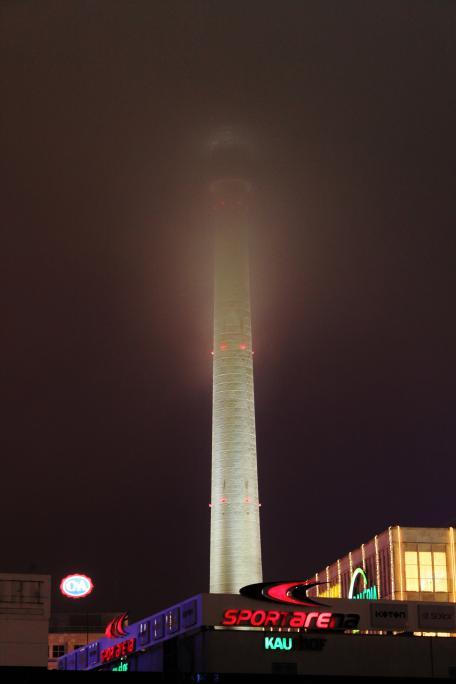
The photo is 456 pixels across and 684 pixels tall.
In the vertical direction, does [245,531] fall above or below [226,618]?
above

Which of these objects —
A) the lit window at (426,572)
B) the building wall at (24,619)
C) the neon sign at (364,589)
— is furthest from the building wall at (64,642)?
the building wall at (24,619)

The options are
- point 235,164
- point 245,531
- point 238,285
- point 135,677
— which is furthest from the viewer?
point 235,164

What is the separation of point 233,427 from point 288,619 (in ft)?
123

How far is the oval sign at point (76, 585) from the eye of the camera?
4114 inches

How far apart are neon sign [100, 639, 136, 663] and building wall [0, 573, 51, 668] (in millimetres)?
12734

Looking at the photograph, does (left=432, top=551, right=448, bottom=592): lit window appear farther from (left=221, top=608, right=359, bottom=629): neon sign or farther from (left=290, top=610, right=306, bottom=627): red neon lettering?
(left=290, top=610, right=306, bottom=627): red neon lettering

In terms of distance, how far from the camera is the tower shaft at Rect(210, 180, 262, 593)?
9788 centimetres

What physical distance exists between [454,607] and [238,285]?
4597 centimetres

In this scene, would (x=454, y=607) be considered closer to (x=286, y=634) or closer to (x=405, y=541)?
(x=286, y=634)

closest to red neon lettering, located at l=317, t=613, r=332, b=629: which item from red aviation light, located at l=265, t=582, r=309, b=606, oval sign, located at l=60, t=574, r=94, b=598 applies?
red aviation light, located at l=265, t=582, r=309, b=606

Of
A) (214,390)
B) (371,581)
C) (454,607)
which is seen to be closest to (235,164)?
(214,390)

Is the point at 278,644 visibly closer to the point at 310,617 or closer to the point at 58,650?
the point at 310,617

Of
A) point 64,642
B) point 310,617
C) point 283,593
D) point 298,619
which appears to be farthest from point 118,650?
point 64,642

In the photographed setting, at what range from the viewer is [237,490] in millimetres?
98688
